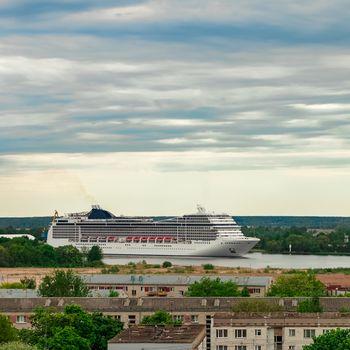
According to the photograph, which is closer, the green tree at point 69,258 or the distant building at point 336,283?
the distant building at point 336,283

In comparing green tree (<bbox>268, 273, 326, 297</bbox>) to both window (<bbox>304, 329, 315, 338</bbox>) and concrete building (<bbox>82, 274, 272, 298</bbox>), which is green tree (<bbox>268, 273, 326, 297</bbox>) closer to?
concrete building (<bbox>82, 274, 272, 298</bbox>)

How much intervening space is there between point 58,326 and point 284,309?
12256 mm

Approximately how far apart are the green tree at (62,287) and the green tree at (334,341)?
2856cm

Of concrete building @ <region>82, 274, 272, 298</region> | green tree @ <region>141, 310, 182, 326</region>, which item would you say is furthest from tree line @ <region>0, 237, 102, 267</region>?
green tree @ <region>141, 310, 182, 326</region>

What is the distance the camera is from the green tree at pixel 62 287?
6531 cm

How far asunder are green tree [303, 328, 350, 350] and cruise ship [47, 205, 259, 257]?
131 meters

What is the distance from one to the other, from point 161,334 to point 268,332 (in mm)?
5088

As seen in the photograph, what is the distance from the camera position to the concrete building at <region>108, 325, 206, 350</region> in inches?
1563

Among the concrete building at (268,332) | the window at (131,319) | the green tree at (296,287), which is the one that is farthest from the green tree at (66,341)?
the green tree at (296,287)

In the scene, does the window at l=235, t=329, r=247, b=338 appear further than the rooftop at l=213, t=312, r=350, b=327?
No

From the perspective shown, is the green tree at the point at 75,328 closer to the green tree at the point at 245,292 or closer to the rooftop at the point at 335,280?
the green tree at the point at 245,292

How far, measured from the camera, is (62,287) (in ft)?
217

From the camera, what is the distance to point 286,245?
19625 centimetres

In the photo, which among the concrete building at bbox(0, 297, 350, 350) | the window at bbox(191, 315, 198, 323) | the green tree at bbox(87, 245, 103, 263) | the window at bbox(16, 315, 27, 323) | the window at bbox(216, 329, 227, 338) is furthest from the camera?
the green tree at bbox(87, 245, 103, 263)
